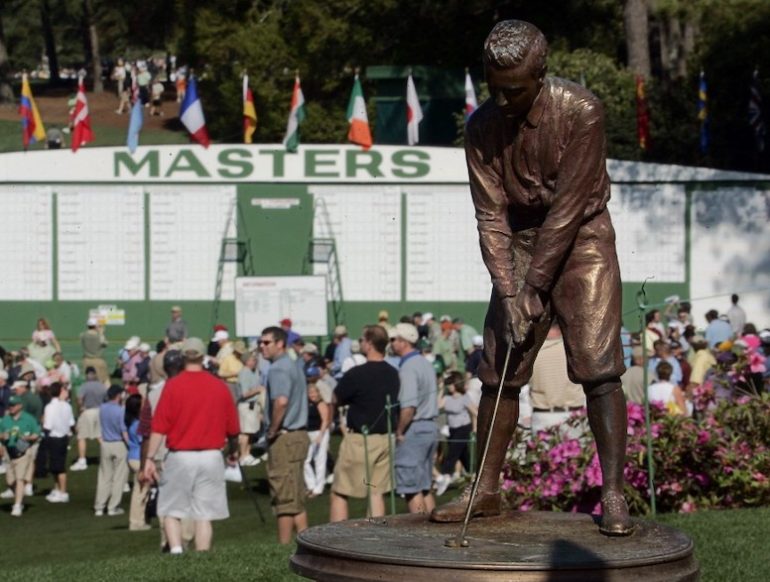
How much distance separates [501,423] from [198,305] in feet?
68.1

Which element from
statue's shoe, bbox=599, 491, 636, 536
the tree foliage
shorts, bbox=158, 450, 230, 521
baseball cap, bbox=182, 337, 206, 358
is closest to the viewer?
statue's shoe, bbox=599, 491, 636, 536

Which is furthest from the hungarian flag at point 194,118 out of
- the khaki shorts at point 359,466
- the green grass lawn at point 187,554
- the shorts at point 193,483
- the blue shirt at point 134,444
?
the shorts at point 193,483

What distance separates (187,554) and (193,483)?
868mm

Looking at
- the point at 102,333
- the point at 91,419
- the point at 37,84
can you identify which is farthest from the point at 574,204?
→ the point at 37,84

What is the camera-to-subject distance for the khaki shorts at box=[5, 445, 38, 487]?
61.9 ft

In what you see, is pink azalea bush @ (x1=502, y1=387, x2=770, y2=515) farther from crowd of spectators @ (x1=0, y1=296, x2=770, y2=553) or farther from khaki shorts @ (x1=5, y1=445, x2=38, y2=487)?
khaki shorts @ (x1=5, y1=445, x2=38, y2=487)

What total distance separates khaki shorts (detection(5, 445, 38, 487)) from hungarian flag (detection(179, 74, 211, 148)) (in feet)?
32.5

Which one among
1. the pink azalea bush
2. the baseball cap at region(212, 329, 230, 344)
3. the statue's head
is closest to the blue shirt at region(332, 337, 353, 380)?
the baseball cap at region(212, 329, 230, 344)

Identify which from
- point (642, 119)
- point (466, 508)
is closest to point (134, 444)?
point (466, 508)

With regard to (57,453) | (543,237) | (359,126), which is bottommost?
(57,453)

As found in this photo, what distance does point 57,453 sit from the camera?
19891mm

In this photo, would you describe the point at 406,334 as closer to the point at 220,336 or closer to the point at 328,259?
the point at 220,336

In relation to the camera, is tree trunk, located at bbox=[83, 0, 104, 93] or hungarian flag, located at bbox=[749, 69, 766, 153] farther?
tree trunk, located at bbox=[83, 0, 104, 93]

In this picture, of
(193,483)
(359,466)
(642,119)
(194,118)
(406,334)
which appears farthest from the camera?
(642,119)
